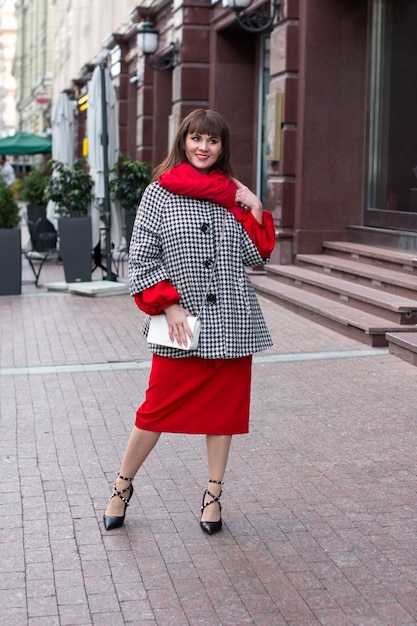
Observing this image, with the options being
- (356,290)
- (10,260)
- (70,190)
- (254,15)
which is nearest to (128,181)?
(70,190)

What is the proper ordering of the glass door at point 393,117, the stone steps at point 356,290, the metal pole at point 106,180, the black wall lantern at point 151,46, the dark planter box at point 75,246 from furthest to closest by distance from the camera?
1. the black wall lantern at point 151,46
2. the metal pole at point 106,180
3. the dark planter box at point 75,246
4. the glass door at point 393,117
5. the stone steps at point 356,290

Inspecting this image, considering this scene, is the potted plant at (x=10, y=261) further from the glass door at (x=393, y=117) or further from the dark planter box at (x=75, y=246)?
the glass door at (x=393, y=117)

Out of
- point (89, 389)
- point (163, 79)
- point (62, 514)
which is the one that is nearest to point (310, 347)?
point (89, 389)

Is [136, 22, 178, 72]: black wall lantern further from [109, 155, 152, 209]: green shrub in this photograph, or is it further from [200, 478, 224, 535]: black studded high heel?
[200, 478, 224, 535]: black studded high heel

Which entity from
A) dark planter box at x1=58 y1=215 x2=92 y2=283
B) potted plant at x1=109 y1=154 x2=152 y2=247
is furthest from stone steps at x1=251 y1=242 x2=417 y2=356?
dark planter box at x1=58 y1=215 x2=92 y2=283

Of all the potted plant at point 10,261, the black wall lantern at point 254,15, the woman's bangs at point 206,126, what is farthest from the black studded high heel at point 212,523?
the black wall lantern at point 254,15

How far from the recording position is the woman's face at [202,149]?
4781mm

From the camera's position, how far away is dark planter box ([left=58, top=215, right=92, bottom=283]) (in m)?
14.6

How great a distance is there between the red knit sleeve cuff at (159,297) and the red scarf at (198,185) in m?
0.39

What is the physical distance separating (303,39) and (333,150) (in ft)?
4.64

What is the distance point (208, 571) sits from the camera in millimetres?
4461

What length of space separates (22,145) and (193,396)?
26.0 metres

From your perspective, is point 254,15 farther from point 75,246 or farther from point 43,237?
point 43,237

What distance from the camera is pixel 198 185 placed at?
185 inches
